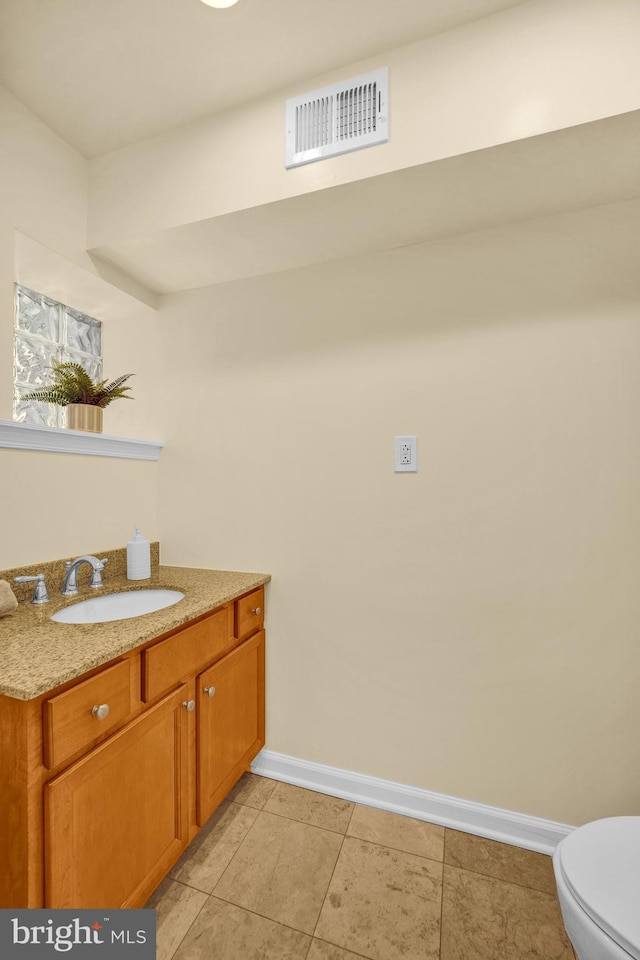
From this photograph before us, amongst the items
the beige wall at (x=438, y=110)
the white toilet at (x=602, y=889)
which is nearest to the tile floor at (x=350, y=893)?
the white toilet at (x=602, y=889)

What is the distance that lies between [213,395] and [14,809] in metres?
1.45

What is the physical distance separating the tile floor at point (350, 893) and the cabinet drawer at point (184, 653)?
2.03 feet

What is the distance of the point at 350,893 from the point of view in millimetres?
1234

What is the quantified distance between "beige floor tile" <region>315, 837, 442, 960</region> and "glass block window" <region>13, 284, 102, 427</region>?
6.19ft

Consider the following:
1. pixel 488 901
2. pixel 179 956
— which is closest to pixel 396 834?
pixel 488 901

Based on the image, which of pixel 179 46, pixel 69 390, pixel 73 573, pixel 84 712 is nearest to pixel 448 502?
pixel 84 712

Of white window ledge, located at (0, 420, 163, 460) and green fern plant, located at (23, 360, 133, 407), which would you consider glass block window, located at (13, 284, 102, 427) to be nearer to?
green fern plant, located at (23, 360, 133, 407)

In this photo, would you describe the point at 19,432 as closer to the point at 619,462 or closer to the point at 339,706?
the point at 339,706

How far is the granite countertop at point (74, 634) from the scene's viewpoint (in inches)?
32.2

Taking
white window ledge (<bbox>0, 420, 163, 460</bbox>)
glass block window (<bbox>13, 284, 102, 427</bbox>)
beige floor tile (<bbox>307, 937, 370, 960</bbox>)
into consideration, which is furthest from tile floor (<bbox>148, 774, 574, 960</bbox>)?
glass block window (<bbox>13, 284, 102, 427</bbox>)

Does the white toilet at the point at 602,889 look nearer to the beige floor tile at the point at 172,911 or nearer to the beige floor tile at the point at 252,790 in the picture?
the beige floor tile at the point at 172,911

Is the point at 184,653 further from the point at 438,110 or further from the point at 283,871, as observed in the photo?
the point at 438,110

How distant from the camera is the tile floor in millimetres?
1092

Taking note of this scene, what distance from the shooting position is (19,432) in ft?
4.44
